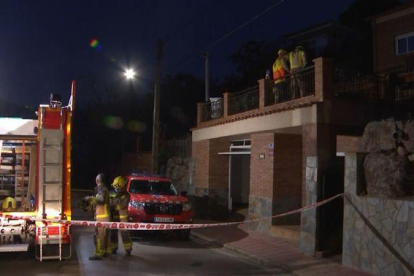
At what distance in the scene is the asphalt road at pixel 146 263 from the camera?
28.6ft

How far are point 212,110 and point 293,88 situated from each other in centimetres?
675

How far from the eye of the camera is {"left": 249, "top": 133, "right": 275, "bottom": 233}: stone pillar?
1408cm

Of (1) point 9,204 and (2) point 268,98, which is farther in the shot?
(2) point 268,98

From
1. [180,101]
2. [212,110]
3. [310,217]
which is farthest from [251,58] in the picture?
[310,217]

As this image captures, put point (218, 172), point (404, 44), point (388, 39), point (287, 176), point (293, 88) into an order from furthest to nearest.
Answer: point (388, 39)
point (404, 44)
point (218, 172)
point (287, 176)
point (293, 88)

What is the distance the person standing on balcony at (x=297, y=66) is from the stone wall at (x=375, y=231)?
13.4 feet

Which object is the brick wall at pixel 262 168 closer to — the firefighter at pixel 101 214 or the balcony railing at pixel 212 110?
the balcony railing at pixel 212 110

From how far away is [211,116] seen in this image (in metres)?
19.9

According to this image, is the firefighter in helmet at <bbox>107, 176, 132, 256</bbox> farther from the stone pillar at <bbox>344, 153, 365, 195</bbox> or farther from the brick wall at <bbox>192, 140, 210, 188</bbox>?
the brick wall at <bbox>192, 140, 210, 188</bbox>

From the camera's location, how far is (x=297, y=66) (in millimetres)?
13672

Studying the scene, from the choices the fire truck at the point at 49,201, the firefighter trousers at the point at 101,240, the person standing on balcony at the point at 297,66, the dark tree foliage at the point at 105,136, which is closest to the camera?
the fire truck at the point at 49,201

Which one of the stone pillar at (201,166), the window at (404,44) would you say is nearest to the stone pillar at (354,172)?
the stone pillar at (201,166)

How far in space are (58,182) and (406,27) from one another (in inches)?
774

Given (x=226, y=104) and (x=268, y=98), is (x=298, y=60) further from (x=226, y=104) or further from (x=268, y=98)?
(x=226, y=104)
